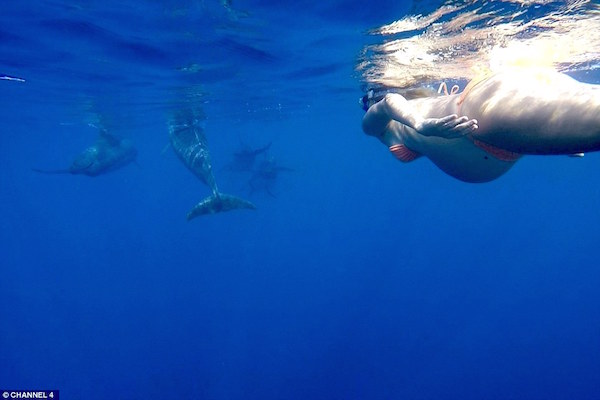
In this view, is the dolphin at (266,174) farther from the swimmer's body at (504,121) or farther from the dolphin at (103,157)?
the swimmer's body at (504,121)

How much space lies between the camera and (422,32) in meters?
9.47

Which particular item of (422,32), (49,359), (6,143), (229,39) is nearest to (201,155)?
(229,39)

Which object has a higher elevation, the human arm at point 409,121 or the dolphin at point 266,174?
the dolphin at point 266,174

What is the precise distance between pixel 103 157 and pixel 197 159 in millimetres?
4672

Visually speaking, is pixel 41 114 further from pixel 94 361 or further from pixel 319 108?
pixel 319 108

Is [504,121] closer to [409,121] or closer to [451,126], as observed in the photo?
[451,126]

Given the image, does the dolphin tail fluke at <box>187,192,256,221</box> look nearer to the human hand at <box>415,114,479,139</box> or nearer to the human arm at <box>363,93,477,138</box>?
the human arm at <box>363,93,477,138</box>

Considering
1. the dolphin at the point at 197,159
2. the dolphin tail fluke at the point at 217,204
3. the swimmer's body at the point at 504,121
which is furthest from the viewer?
the dolphin at the point at 197,159

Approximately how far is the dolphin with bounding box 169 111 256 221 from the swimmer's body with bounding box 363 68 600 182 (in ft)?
29.0

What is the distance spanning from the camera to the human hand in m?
3.22

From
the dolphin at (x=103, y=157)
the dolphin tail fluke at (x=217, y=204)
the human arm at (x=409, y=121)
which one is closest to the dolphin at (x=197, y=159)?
the dolphin tail fluke at (x=217, y=204)

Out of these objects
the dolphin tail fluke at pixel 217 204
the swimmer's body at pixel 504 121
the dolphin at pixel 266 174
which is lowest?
the swimmer's body at pixel 504 121

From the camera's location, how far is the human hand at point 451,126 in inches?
127

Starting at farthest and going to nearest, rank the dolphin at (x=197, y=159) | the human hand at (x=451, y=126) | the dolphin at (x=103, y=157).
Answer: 1. the dolphin at (x=103, y=157)
2. the dolphin at (x=197, y=159)
3. the human hand at (x=451, y=126)
